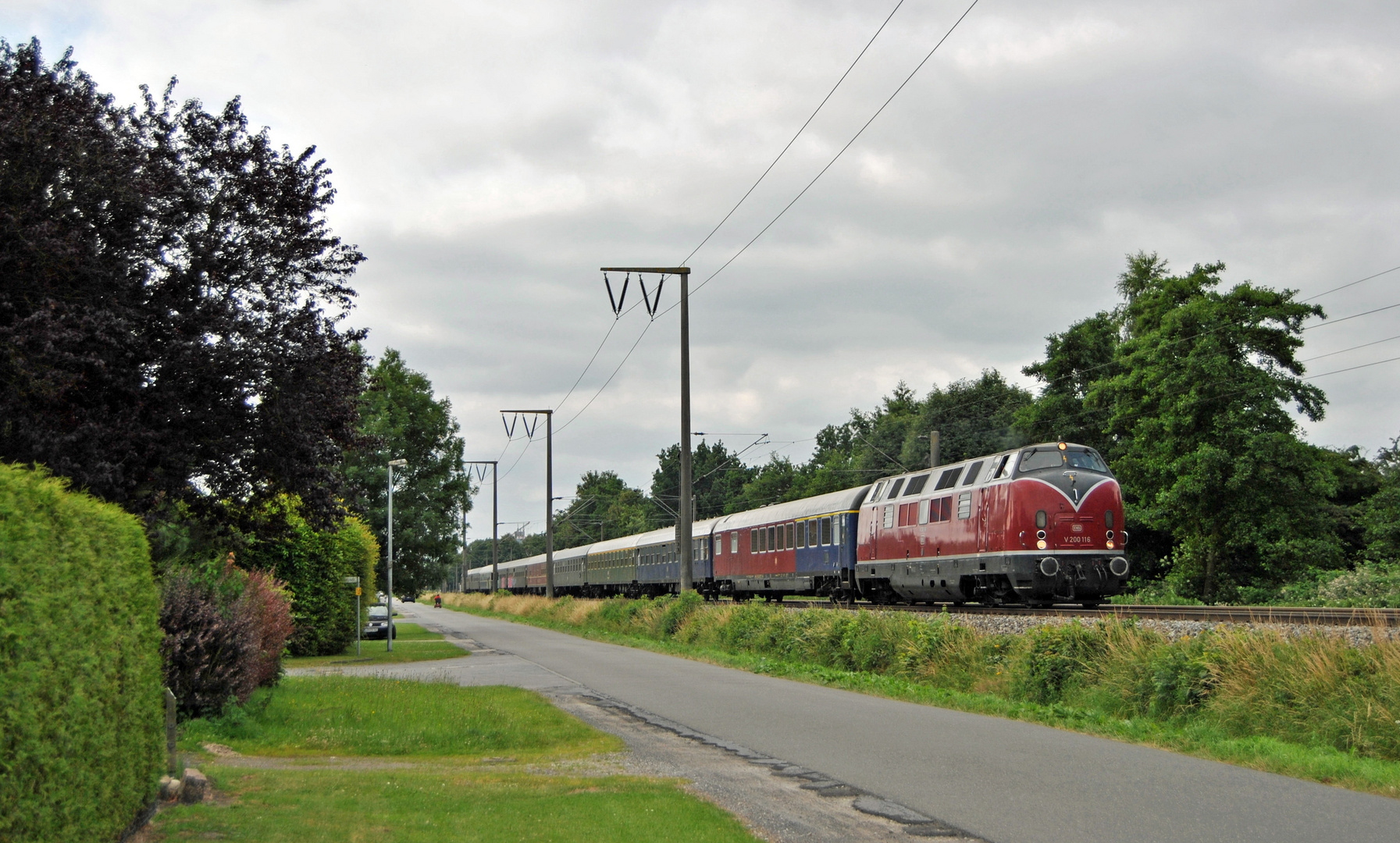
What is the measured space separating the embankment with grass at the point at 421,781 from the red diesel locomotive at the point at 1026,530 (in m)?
11.7

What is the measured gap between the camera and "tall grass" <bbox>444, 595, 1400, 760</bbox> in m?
12.1

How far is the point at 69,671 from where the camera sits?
5.96 meters

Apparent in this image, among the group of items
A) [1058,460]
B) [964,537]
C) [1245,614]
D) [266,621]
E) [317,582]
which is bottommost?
[1245,614]

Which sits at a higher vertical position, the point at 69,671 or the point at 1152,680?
the point at 69,671

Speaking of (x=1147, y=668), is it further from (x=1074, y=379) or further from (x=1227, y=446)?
(x=1074, y=379)

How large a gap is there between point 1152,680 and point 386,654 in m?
22.3

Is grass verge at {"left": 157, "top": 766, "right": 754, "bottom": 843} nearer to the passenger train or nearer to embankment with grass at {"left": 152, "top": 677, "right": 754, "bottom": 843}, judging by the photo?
embankment with grass at {"left": 152, "top": 677, "right": 754, "bottom": 843}

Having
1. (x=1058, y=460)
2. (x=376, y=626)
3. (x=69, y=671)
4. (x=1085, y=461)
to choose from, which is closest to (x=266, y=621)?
(x=69, y=671)

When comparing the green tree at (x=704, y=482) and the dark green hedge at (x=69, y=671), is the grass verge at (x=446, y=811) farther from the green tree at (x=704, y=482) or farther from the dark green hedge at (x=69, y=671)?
the green tree at (x=704, y=482)

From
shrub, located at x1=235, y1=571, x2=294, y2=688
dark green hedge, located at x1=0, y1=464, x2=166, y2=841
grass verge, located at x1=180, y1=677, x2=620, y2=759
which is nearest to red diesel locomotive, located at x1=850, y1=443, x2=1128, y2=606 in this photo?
grass verge, located at x1=180, y1=677, x2=620, y2=759

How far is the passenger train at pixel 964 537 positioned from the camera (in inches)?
953

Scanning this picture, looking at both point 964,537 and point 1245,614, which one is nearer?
point 1245,614

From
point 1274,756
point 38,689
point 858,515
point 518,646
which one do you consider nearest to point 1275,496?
point 858,515

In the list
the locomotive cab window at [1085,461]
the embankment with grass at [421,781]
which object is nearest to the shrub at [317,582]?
the embankment with grass at [421,781]
